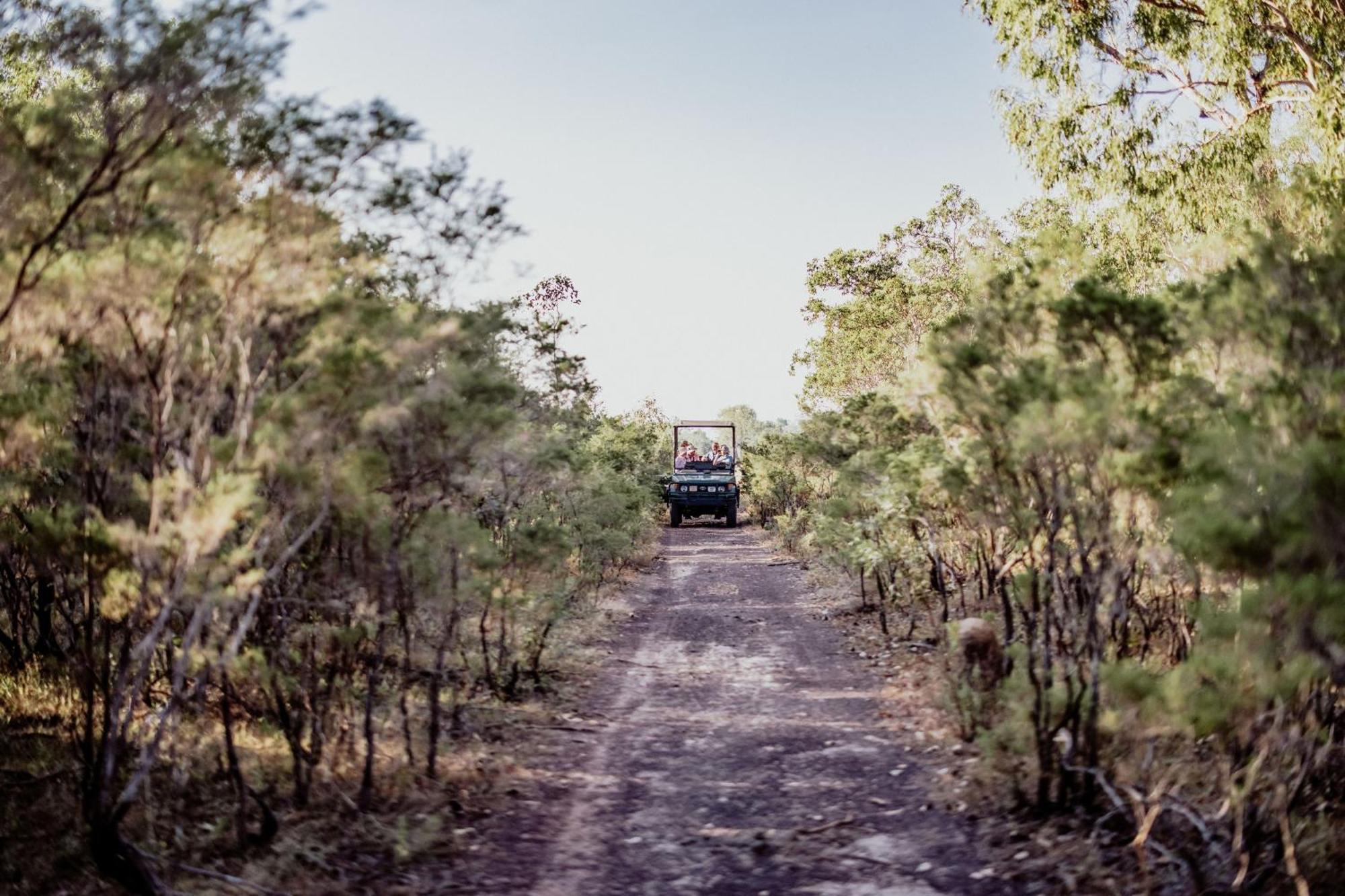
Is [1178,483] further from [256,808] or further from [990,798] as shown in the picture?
[256,808]

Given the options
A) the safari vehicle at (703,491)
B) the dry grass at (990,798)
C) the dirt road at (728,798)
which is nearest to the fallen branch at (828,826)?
the dirt road at (728,798)

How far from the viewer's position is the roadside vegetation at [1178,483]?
373 centimetres

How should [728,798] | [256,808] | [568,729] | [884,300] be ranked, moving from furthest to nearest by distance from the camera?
[884,300]
[568,729]
[728,798]
[256,808]

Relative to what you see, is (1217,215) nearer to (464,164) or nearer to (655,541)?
(464,164)

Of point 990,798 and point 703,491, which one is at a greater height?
point 703,491

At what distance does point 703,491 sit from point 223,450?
27205 millimetres

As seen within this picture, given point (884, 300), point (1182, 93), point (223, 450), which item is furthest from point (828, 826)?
point (884, 300)

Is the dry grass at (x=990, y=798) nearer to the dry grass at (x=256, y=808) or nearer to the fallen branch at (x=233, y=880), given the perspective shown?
the dry grass at (x=256, y=808)

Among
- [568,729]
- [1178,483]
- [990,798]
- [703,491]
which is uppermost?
[1178,483]

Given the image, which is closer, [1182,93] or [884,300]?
[1182,93]

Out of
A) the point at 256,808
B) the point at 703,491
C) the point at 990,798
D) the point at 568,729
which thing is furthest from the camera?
the point at 703,491

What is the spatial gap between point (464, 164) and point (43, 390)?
275 centimetres

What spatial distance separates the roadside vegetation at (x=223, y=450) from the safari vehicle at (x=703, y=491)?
2416 cm

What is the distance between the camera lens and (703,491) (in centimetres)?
3162
